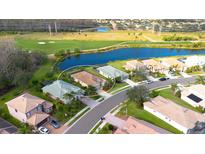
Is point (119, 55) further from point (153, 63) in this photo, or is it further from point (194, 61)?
point (194, 61)

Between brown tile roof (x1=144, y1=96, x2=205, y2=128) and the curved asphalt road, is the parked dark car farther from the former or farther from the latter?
brown tile roof (x1=144, y1=96, x2=205, y2=128)

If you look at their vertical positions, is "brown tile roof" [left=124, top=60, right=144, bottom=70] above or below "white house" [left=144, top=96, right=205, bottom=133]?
above

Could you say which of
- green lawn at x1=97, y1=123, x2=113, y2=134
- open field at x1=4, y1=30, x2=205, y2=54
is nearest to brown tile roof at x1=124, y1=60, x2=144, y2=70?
open field at x1=4, y1=30, x2=205, y2=54

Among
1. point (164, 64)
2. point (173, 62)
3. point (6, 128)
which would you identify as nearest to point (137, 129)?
point (6, 128)

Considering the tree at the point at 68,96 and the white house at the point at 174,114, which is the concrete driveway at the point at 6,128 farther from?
the white house at the point at 174,114

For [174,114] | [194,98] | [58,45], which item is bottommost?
[174,114]

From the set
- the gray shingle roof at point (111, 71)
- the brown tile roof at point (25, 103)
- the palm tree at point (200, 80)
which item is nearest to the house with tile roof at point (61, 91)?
the brown tile roof at point (25, 103)
